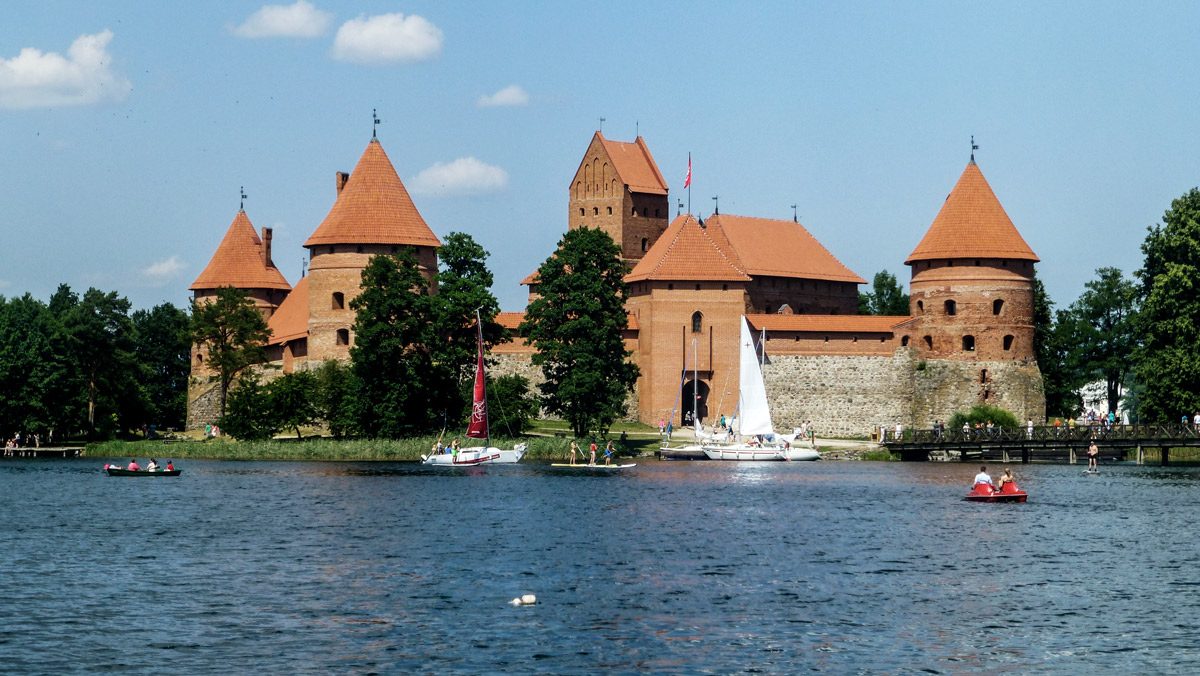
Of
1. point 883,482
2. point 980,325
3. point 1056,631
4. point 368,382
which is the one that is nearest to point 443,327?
point 368,382

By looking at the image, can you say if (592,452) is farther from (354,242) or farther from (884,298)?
(884,298)

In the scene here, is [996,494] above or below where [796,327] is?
below

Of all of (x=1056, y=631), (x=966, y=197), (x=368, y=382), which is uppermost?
(x=966, y=197)

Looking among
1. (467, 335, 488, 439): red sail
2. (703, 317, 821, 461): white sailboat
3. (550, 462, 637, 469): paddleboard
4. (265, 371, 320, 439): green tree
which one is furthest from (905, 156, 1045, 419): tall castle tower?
(265, 371, 320, 439): green tree

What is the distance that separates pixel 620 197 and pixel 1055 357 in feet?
75.2

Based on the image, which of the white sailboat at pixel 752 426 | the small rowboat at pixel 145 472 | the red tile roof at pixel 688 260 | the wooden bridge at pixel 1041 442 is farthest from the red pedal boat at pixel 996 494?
the red tile roof at pixel 688 260

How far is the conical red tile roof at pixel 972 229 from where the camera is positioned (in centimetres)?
7212

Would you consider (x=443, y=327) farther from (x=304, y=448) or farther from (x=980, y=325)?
(x=980, y=325)

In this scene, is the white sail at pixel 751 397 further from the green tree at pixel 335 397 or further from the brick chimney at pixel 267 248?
the brick chimney at pixel 267 248

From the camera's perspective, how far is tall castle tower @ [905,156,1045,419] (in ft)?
236

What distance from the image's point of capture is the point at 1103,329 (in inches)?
3280

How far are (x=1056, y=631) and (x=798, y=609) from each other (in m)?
3.88

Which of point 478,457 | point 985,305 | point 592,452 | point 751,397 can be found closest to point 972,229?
→ point 985,305

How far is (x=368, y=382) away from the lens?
203 ft
